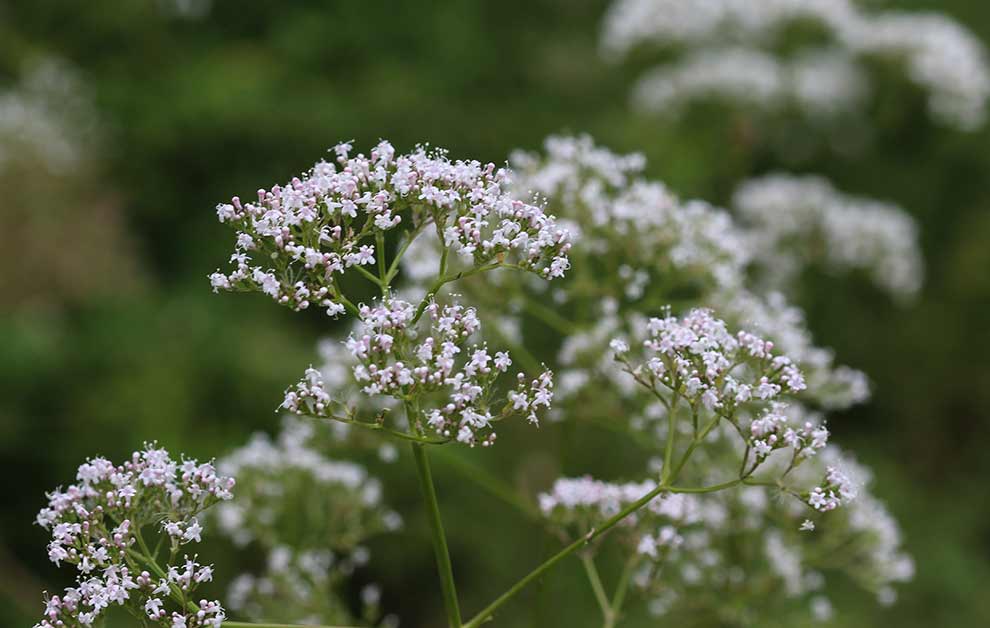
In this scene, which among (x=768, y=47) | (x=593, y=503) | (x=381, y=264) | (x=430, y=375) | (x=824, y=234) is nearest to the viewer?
(x=430, y=375)

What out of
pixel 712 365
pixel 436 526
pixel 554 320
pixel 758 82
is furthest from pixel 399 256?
pixel 758 82

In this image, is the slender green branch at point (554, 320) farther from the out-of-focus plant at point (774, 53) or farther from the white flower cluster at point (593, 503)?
the out-of-focus plant at point (774, 53)

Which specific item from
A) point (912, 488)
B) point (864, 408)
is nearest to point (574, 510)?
point (912, 488)

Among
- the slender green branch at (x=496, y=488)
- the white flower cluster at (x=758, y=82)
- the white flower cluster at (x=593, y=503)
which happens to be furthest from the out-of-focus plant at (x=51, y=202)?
the white flower cluster at (x=593, y=503)

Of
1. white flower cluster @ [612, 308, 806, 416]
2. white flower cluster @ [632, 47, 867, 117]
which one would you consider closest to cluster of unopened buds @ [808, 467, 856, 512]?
white flower cluster @ [612, 308, 806, 416]

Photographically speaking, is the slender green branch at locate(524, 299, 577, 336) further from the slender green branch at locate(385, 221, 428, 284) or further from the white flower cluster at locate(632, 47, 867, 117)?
the white flower cluster at locate(632, 47, 867, 117)

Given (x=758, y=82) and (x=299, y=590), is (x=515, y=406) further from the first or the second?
(x=758, y=82)
